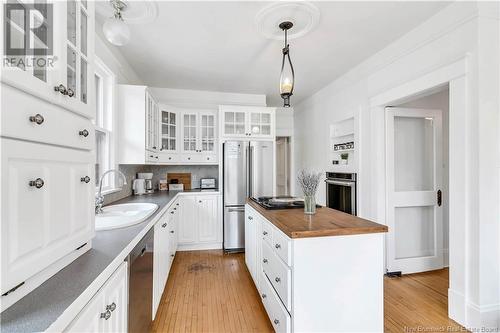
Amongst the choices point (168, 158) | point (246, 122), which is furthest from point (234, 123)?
point (168, 158)

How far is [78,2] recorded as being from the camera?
1022 mm

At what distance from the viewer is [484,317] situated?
1.85m

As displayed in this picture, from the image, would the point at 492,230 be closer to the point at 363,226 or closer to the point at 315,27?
the point at 363,226

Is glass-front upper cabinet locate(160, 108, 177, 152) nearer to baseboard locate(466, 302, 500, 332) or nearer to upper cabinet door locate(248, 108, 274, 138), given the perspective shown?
upper cabinet door locate(248, 108, 274, 138)

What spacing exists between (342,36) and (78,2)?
2391mm

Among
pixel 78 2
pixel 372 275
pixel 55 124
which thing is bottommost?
pixel 372 275

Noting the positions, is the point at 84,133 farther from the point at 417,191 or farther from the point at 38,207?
the point at 417,191

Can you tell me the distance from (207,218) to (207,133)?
1.49 metres

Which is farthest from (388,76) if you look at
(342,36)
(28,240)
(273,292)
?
(28,240)

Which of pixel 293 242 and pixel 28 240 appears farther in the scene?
pixel 293 242

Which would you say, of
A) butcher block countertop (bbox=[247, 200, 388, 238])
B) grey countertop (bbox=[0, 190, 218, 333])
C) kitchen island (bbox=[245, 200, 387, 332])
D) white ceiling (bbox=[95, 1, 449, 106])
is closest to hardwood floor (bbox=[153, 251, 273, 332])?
kitchen island (bbox=[245, 200, 387, 332])

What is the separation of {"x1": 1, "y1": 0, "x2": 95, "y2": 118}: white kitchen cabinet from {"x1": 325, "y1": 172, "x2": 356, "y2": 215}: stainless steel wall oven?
10.3 ft

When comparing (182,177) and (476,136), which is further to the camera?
(182,177)

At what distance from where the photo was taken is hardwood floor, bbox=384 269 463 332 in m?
1.96
